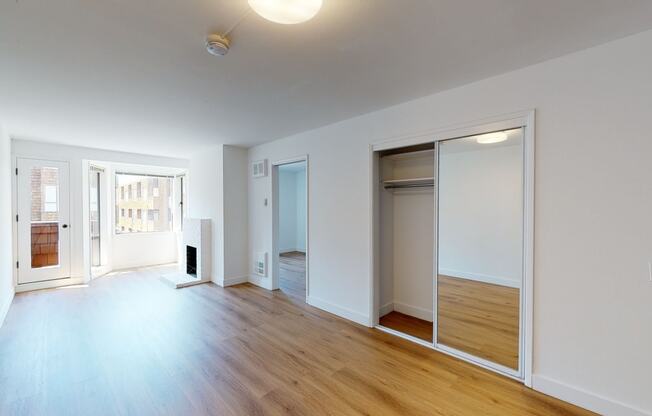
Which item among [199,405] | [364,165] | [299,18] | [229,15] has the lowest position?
[199,405]

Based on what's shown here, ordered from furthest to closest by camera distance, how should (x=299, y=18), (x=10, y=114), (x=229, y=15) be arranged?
(x=10, y=114), (x=229, y=15), (x=299, y=18)

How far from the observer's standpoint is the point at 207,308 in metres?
3.89

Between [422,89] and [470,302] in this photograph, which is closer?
[422,89]

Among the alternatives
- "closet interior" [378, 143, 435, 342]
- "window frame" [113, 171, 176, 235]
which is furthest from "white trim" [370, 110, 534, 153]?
"window frame" [113, 171, 176, 235]

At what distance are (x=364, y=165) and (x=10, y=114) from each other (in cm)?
410

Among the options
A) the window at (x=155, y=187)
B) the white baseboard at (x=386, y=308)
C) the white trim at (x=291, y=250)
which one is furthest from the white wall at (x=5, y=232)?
the white trim at (x=291, y=250)

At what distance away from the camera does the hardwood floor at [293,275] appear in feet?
15.4

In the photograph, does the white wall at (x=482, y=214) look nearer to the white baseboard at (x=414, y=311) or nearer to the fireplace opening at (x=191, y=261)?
the white baseboard at (x=414, y=311)

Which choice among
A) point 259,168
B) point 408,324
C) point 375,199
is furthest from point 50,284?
point 408,324

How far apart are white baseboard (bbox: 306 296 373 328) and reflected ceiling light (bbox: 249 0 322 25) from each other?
3.02 m

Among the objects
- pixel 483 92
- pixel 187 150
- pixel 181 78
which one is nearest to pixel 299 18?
pixel 181 78

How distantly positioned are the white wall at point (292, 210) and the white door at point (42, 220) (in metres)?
4.77

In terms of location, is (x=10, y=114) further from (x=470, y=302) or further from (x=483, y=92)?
(x=470, y=302)

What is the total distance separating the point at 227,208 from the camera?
4914 millimetres
